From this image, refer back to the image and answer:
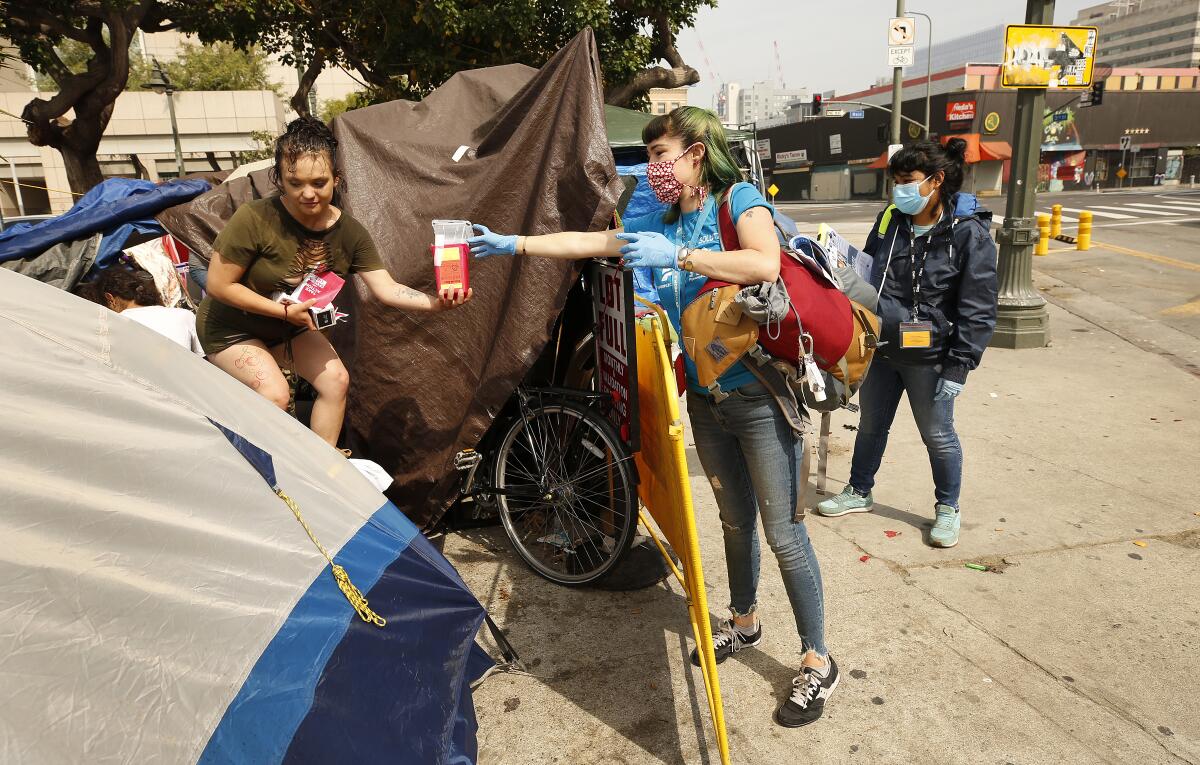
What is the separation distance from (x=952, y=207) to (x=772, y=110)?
586ft

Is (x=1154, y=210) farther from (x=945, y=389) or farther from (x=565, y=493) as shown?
(x=565, y=493)

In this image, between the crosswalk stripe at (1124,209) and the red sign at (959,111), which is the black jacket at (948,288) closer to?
the crosswalk stripe at (1124,209)

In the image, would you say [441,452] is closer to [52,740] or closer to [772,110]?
[52,740]

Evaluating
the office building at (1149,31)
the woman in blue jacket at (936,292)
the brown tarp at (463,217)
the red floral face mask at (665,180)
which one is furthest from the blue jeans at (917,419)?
the office building at (1149,31)

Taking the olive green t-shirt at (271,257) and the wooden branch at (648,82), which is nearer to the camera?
the olive green t-shirt at (271,257)

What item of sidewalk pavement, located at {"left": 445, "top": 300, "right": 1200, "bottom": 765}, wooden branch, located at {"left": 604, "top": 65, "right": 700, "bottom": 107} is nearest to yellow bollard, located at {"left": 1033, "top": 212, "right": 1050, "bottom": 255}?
wooden branch, located at {"left": 604, "top": 65, "right": 700, "bottom": 107}

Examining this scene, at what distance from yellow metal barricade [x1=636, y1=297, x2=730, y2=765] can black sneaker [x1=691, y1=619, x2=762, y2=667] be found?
371mm

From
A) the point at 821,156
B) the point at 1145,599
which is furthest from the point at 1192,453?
the point at 821,156

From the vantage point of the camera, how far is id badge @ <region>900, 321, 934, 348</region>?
12.6 ft

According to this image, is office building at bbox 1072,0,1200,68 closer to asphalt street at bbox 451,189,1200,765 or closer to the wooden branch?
the wooden branch

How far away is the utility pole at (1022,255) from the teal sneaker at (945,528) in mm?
4664

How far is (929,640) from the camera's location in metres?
3.18

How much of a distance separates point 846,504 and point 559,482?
180 centimetres

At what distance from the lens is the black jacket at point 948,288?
379cm
